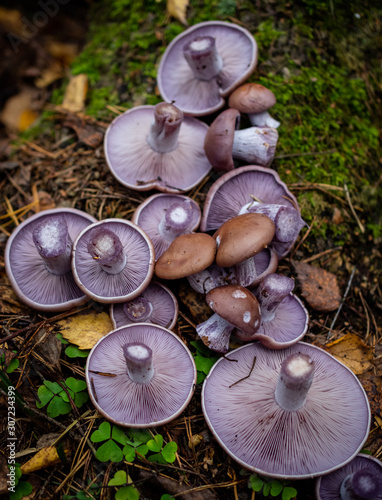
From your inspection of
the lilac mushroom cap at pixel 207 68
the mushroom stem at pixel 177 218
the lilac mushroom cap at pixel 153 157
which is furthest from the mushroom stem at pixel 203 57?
the mushroom stem at pixel 177 218

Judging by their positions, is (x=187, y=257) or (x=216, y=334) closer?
(x=187, y=257)

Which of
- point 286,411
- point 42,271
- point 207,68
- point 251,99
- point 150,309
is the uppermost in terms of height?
point 207,68

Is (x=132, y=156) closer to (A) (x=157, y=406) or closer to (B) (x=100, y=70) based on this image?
(B) (x=100, y=70)

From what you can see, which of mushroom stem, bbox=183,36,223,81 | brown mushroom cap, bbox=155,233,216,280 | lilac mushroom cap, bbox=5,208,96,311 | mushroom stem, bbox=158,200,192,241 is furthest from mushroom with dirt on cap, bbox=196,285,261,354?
mushroom stem, bbox=183,36,223,81

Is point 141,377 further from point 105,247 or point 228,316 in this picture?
point 105,247

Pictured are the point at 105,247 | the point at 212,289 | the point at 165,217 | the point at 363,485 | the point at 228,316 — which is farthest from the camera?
the point at 165,217

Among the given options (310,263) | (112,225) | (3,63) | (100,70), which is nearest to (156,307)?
(112,225)

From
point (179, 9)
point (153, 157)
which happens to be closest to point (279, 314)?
point (153, 157)

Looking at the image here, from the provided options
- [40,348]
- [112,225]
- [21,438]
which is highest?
[112,225]
